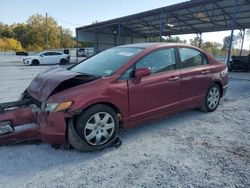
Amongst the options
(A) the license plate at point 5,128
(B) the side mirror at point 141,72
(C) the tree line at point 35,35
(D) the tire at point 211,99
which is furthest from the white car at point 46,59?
(C) the tree line at point 35,35

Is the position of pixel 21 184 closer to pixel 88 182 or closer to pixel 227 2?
pixel 88 182

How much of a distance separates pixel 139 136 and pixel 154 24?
22879 mm

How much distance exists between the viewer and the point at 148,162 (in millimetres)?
3340

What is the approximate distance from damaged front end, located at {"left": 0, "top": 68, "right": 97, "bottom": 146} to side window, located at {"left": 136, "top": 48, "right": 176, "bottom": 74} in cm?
96

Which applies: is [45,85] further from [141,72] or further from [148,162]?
[148,162]

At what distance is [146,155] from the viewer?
11.6ft

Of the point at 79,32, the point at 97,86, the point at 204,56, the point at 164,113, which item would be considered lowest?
the point at 164,113

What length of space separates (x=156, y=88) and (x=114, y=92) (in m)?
0.87

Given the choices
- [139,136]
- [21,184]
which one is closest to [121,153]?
[139,136]

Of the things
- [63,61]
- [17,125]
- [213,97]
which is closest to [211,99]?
[213,97]

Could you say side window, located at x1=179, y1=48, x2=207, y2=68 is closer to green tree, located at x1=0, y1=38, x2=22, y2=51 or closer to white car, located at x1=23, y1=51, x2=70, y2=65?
white car, located at x1=23, y1=51, x2=70, y2=65

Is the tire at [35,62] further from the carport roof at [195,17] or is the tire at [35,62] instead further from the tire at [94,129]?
the tire at [94,129]

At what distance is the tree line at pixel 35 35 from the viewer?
6400 centimetres

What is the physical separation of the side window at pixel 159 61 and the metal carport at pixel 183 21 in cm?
1093
